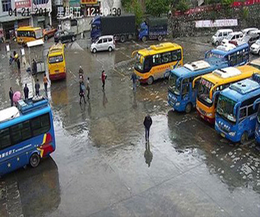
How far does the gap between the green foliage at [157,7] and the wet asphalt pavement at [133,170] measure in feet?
71.0

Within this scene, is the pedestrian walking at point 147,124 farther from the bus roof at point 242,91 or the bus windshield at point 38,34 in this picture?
the bus windshield at point 38,34

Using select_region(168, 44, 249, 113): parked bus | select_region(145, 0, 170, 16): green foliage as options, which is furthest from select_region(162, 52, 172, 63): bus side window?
select_region(145, 0, 170, 16): green foliage

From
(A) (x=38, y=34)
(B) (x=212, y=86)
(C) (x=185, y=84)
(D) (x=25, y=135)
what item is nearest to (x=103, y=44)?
(A) (x=38, y=34)

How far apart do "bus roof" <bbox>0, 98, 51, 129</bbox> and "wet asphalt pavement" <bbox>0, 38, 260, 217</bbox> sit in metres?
2.52

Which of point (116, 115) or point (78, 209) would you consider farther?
point (116, 115)

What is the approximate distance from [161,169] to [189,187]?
178cm

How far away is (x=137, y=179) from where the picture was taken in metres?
15.8

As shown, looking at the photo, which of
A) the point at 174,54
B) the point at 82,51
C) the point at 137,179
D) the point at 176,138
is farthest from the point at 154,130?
the point at 82,51

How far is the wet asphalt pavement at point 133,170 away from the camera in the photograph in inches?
558

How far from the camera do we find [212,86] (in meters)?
19.7

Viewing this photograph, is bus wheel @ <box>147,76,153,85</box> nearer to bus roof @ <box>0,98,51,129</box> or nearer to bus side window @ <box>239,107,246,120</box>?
bus side window @ <box>239,107,246,120</box>

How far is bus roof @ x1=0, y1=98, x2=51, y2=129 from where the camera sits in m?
15.7

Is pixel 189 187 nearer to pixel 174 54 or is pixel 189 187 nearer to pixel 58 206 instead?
pixel 58 206

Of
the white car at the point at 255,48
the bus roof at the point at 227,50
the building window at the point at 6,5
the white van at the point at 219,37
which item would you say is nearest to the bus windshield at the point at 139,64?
the bus roof at the point at 227,50
